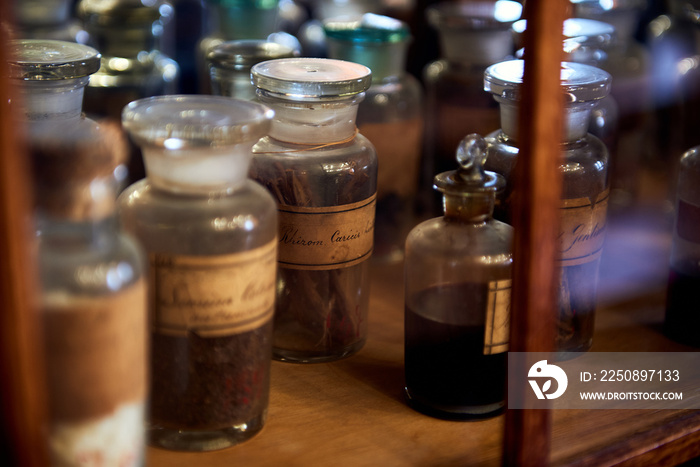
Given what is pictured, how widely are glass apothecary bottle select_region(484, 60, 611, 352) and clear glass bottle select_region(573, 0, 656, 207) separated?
361mm

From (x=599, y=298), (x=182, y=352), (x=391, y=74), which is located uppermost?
(x=391, y=74)

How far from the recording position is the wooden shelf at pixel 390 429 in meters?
0.58

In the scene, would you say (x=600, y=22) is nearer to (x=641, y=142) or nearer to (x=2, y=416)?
(x=641, y=142)

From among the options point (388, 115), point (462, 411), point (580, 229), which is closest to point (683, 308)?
point (580, 229)

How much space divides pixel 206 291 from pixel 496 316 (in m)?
0.22

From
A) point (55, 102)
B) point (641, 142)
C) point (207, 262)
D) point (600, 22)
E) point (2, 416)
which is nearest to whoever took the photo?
point (2, 416)

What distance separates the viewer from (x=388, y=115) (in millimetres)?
921

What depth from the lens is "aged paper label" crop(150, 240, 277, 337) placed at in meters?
0.52

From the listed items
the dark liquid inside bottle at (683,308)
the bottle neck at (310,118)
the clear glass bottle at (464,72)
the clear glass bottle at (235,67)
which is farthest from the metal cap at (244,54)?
the dark liquid inside bottle at (683,308)

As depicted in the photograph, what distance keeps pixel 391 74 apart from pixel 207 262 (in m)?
0.47

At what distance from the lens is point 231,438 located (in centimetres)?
58

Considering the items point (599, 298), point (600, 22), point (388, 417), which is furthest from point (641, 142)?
point (388, 417)

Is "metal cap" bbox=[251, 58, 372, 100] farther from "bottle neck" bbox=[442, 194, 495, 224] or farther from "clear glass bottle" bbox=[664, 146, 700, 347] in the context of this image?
Result: "clear glass bottle" bbox=[664, 146, 700, 347]

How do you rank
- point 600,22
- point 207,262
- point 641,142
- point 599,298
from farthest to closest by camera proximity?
1. point 641,142
2. point 600,22
3. point 599,298
4. point 207,262
